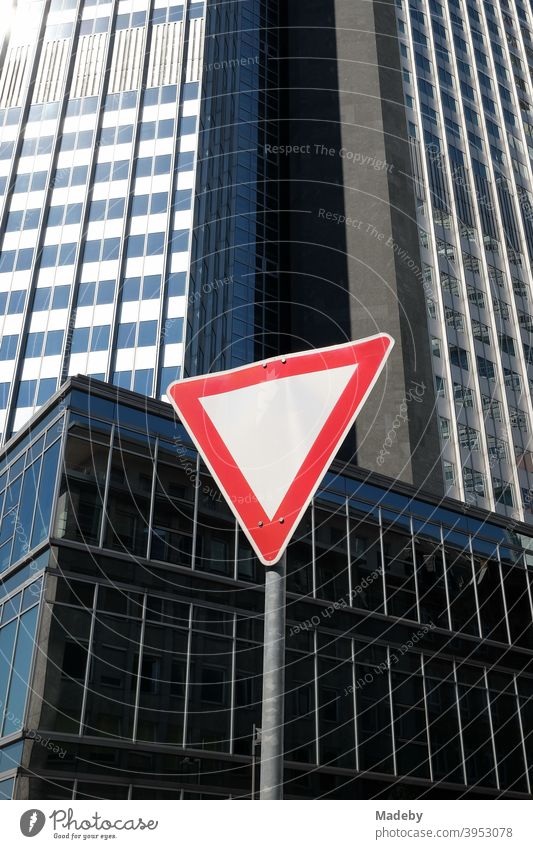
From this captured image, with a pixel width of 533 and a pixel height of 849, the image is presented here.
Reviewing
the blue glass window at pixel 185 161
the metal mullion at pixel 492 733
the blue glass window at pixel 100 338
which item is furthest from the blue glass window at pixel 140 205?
the metal mullion at pixel 492 733

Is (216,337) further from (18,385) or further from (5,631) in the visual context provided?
(5,631)

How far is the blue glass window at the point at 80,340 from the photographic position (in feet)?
181

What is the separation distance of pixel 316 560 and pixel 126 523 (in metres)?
6.18

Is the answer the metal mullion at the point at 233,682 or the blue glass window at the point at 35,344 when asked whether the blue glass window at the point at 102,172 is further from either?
the metal mullion at the point at 233,682

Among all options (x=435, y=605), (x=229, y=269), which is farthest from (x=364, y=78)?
(x=435, y=605)

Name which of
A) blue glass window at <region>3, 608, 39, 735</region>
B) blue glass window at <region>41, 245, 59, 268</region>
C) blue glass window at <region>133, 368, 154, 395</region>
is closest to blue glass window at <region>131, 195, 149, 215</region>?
blue glass window at <region>41, 245, 59, 268</region>

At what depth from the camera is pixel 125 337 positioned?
54.7 m

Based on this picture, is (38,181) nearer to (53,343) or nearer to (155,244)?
(155,244)

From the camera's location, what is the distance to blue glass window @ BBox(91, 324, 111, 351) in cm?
5497

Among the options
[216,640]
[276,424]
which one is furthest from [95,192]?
[276,424]

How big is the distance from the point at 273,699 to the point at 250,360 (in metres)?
53.8

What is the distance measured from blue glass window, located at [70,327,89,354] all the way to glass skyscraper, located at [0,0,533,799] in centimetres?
23

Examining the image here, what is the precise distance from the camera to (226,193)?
63312mm

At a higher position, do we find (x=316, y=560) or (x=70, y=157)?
(x=70, y=157)
